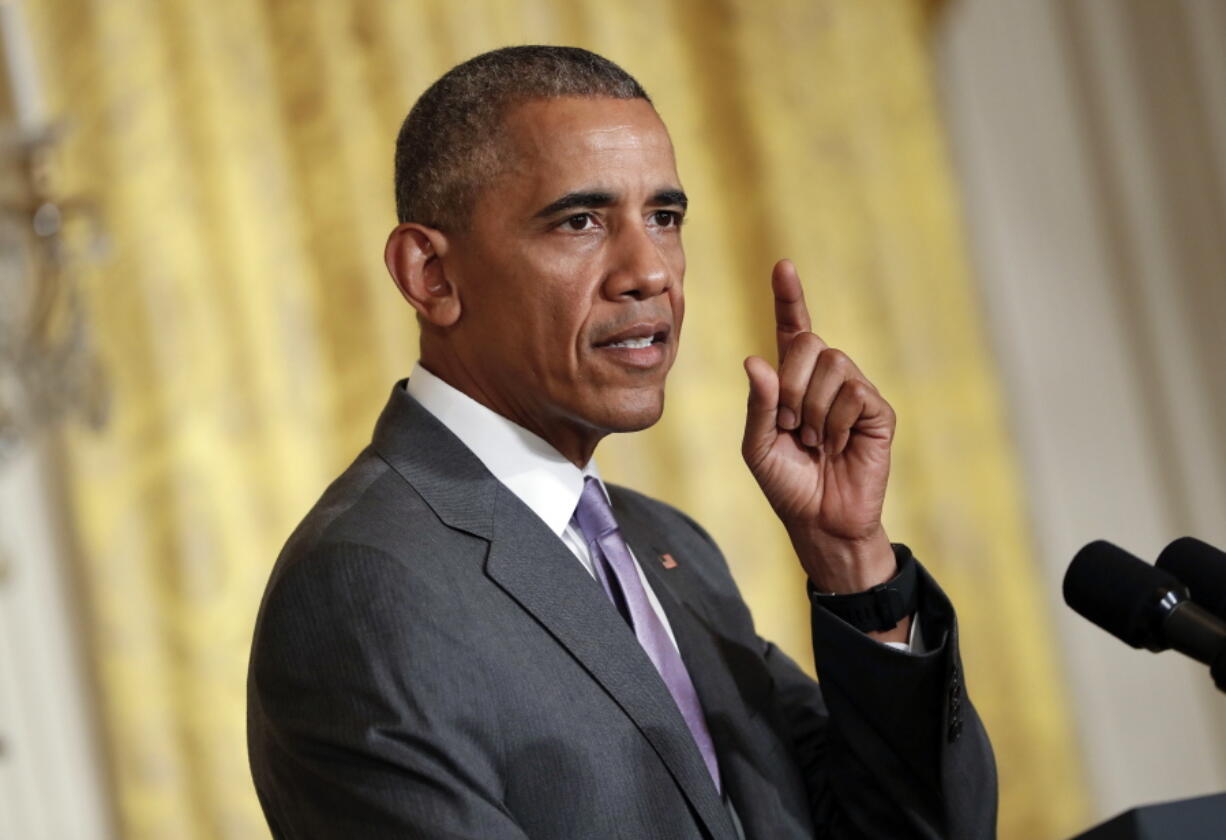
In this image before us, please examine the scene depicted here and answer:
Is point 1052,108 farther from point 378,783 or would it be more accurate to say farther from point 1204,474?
point 378,783

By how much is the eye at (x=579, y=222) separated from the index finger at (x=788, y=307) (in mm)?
236

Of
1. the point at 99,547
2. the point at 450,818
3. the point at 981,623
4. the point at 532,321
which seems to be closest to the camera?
Answer: the point at 450,818

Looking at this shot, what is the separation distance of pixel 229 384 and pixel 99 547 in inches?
19.0

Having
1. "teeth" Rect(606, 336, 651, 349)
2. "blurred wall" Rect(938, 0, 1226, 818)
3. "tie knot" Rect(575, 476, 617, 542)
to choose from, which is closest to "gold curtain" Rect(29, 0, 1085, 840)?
"blurred wall" Rect(938, 0, 1226, 818)

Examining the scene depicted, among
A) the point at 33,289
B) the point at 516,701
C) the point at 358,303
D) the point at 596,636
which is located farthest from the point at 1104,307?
the point at 516,701

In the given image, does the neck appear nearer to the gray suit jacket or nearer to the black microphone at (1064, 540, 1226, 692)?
the gray suit jacket

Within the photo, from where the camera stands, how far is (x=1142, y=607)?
1.19 metres

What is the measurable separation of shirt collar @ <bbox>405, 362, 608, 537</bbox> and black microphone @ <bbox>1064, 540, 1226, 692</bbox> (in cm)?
64

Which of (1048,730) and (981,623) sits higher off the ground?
(981,623)

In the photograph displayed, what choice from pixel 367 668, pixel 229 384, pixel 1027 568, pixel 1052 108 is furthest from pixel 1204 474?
pixel 367 668

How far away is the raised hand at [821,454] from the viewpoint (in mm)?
1744

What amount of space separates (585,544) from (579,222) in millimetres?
384

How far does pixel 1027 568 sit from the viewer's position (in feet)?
13.8

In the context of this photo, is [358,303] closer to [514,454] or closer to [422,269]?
[422,269]
